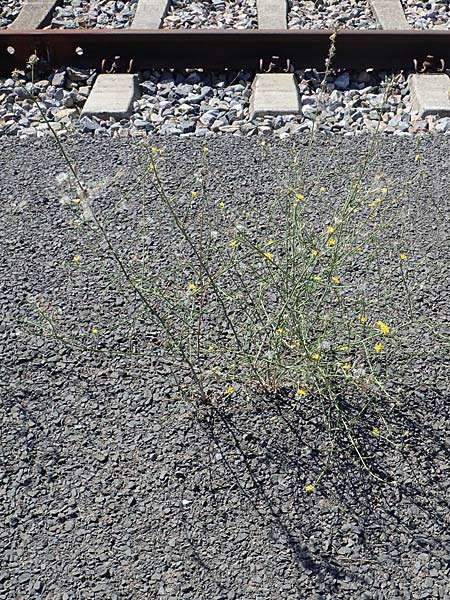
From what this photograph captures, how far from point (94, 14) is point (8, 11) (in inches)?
29.8

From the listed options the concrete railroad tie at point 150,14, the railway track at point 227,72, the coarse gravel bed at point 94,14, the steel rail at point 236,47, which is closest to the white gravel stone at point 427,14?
the railway track at point 227,72

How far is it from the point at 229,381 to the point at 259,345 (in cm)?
21

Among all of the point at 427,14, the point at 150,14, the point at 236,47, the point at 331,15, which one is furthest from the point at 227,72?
the point at 427,14

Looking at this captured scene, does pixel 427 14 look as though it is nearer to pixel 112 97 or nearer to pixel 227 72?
pixel 227 72

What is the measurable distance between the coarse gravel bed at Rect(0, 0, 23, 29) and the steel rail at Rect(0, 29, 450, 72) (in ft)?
→ 2.04

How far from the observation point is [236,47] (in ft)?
18.5

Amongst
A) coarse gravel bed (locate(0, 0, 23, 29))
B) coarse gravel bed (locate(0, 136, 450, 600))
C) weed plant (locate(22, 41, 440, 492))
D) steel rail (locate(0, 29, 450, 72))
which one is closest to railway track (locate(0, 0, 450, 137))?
steel rail (locate(0, 29, 450, 72))

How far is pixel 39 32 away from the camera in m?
5.69

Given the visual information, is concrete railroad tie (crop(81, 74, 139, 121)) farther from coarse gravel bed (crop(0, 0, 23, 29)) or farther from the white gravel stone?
the white gravel stone

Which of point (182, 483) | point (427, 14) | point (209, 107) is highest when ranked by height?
point (427, 14)

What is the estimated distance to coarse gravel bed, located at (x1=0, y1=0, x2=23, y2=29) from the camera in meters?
6.25

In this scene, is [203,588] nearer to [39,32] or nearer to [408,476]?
[408,476]

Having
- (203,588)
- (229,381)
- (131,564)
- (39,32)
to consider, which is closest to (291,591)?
(203,588)

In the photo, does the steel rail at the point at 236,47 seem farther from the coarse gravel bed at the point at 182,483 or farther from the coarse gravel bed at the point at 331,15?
the coarse gravel bed at the point at 182,483
